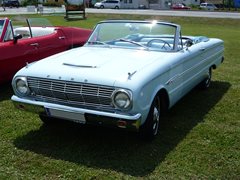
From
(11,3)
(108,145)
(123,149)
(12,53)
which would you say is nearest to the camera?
(123,149)

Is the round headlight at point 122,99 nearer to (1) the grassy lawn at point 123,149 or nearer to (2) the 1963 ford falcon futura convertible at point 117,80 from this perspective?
(2) the 1963 ford falcon futura convertible at point 117,80

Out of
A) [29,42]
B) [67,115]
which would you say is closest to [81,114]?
[67,115]

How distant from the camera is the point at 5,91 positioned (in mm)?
6359

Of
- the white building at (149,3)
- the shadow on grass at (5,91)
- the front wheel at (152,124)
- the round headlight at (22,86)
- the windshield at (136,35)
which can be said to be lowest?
the white building at (149,3)

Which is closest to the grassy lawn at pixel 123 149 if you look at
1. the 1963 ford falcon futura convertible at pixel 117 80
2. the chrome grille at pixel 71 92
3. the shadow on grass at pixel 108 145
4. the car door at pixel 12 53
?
the shadow on grass at pixel 108 145

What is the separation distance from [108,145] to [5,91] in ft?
9.97

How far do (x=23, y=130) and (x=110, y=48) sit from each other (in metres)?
1.66

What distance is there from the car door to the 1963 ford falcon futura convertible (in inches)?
64.0

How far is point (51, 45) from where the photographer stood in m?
6.93

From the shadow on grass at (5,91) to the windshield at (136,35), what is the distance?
184 centimetres

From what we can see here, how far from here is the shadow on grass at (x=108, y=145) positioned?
12.2 feet

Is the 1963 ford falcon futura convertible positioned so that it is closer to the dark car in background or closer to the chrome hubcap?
the chrome hubcap

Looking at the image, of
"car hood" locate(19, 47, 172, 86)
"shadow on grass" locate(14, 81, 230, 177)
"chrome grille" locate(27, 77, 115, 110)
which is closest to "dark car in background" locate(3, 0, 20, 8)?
"car hood" locate(19, 47, 172, 86)

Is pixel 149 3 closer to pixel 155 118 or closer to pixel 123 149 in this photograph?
pixel 155 118
